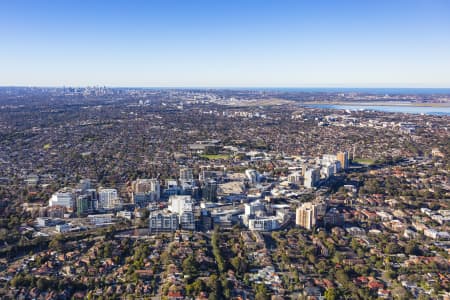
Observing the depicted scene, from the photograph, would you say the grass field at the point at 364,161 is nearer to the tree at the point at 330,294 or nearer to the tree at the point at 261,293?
the tree at the point at 330,294

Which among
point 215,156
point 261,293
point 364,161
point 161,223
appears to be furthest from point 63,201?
point 364,161

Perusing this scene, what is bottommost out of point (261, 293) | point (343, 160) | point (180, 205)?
point (261, 293)

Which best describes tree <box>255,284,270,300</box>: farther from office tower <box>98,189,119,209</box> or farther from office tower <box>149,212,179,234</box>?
office tower <box>98,189,119,209</box>

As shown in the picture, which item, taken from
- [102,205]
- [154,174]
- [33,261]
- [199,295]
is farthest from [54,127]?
[199,295]

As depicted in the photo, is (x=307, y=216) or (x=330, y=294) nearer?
(x=330, y=294)

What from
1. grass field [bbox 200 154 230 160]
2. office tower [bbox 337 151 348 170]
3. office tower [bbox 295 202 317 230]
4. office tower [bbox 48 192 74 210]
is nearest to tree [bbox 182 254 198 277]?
office tower [bbox 295 202 317 230]

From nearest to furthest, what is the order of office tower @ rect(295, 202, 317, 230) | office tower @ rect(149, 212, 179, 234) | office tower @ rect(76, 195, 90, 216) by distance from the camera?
office tower @ rect(149, 212, 179, 234)
office tower @ rect(295, 202, 317, 230)
office tower @ rect(76, 195, 90, 216)

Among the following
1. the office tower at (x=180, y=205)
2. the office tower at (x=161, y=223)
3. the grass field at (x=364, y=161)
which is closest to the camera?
the office tower at (x=161, y=223)

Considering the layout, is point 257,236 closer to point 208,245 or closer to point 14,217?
point 208,245

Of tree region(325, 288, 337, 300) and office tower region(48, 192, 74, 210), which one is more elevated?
office tower region(48, 192, 74, 210)

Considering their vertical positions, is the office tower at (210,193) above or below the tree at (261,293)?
above

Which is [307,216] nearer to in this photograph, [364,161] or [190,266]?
[190,266]

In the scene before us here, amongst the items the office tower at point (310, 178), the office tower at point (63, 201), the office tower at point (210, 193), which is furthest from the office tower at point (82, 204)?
the office tower at point (310, 178)

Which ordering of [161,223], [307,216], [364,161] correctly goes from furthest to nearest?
[364,161] → [307,216] → [161,223]
